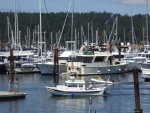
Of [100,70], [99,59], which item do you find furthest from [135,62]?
[100,70]

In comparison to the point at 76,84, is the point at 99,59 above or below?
above

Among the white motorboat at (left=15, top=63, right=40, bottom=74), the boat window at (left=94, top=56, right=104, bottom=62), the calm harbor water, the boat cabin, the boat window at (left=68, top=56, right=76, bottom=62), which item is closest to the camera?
the calm harbor water

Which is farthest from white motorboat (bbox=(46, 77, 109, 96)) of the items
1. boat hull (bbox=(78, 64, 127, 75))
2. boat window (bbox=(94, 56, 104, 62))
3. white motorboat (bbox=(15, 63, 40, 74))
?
white motorboat (bbox=(15, 63, 40, 74))

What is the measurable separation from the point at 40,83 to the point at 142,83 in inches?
582

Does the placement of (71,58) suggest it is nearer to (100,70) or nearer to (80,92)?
(100,70)

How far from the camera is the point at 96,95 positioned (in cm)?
6131

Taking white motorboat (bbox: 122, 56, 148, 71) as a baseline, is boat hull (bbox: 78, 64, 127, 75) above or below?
below

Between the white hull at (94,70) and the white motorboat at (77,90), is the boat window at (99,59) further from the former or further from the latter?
the white motorboat at (77,90)

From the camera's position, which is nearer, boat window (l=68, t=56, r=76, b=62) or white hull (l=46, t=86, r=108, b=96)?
white hull (l=46, t=86, r=108, b=96)

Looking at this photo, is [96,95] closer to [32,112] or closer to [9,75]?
[32,112]

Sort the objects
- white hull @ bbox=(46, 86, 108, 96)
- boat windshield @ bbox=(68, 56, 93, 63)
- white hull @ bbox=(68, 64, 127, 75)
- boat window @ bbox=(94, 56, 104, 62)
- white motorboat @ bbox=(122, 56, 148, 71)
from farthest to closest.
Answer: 1. white motorboat @ bbox=(122, 56, 148, 71)
2. boat window @ bbox=(94, 56, 104, 62)
3. boat windshield @ bbox=(68, 56, 93, 63)
4. white hull @ bbox=(68, 64, 127, 75)
5. white hull @ bbox=(46, 86, 108, 96)


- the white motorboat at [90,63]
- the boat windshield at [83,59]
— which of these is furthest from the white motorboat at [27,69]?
the boat windshield at [83,59]

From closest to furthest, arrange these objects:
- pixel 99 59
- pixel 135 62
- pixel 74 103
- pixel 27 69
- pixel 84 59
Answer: pixel 74 103 → pixel 84 59 → pixel 99 59 → pixel 27 69 → pixel 135 62

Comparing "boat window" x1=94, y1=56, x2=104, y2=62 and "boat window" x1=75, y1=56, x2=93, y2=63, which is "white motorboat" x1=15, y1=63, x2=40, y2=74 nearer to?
"boat window" x1=75, y1=56, x2=93, y2=63
